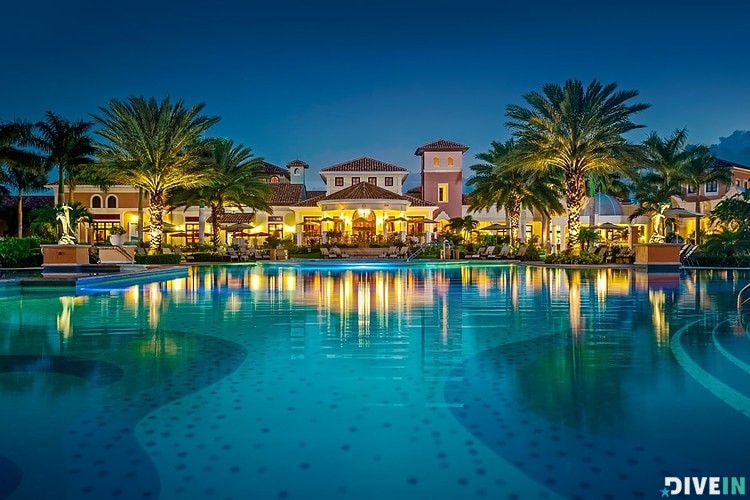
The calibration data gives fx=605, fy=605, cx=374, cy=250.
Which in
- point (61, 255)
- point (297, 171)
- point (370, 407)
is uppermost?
point (297, 171)

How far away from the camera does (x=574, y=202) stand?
27.1m

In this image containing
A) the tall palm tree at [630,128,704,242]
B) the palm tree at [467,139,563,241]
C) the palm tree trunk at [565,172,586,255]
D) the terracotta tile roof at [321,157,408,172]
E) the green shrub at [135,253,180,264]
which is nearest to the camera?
the green shrub at [135,253,180,264]

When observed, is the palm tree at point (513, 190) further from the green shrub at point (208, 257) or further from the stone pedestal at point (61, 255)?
the stone pedestal at point (61, 255)

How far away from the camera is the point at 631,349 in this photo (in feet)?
19.9

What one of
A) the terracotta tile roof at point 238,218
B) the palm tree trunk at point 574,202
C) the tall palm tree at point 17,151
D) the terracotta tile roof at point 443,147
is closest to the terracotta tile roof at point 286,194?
the terracotta tile roof at point 238,218

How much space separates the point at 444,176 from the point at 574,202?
25074 millimetres

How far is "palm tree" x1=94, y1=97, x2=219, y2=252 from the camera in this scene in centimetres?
2836

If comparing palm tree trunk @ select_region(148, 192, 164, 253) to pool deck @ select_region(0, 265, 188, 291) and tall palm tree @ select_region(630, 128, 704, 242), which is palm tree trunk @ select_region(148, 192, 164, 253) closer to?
pool deck @ select_region(0, 265, 188, 291)

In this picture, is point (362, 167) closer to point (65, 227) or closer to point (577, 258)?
point (577, 258)

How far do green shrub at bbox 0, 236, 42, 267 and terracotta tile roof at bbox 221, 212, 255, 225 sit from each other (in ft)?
83.5

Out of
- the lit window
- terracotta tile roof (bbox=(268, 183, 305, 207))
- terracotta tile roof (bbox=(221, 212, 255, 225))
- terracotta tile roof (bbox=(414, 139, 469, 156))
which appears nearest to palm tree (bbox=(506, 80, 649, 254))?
the lit window

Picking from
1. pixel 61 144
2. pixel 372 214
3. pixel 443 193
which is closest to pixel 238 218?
pixel 372 214

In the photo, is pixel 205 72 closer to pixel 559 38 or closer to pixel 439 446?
pixel 559 38

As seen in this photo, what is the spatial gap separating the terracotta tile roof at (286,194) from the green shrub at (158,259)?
22.8 m
